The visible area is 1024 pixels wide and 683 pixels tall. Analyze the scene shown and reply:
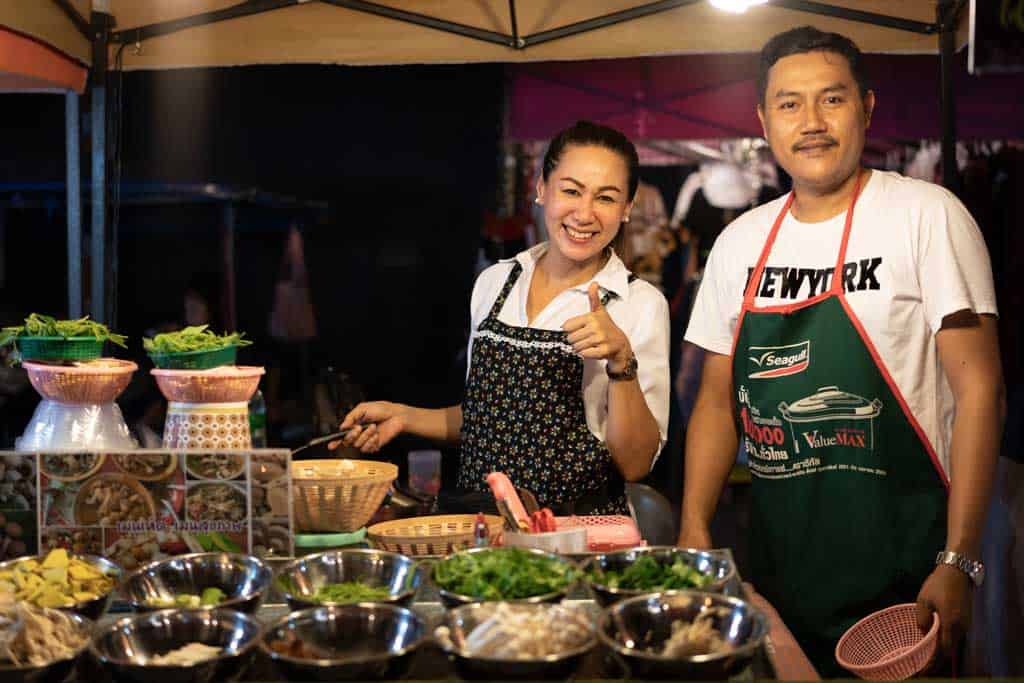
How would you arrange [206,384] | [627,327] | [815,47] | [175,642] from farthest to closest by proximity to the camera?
[627,327], [815,47], [206,384], [175,642]

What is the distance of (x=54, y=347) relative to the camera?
2139 mm

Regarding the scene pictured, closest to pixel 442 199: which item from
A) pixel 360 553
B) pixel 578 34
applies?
pixel 578 34

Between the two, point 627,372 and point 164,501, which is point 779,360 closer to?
point 627,372

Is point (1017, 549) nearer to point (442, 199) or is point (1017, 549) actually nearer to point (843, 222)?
point (843, 222)

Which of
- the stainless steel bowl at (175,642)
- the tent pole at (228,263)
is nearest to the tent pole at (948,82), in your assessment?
the stainless steel bowl at (175,642)

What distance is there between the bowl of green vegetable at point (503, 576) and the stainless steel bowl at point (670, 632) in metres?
0.13

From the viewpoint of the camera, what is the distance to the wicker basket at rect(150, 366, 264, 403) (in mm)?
1995

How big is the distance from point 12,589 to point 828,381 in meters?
1.64

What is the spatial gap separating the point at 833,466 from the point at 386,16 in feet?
6.97

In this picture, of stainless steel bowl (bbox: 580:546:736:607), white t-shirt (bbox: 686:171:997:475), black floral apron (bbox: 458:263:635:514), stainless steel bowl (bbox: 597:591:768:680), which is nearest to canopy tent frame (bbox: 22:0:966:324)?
black floral apron (bbox: 458:263:635:514)

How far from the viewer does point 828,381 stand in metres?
2.40

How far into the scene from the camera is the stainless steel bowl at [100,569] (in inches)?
63.6

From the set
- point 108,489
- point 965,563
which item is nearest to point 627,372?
point 965,563

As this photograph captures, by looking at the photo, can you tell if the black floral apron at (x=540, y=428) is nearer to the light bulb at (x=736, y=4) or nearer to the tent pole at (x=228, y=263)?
the light bulb at (x=736, y=4)
